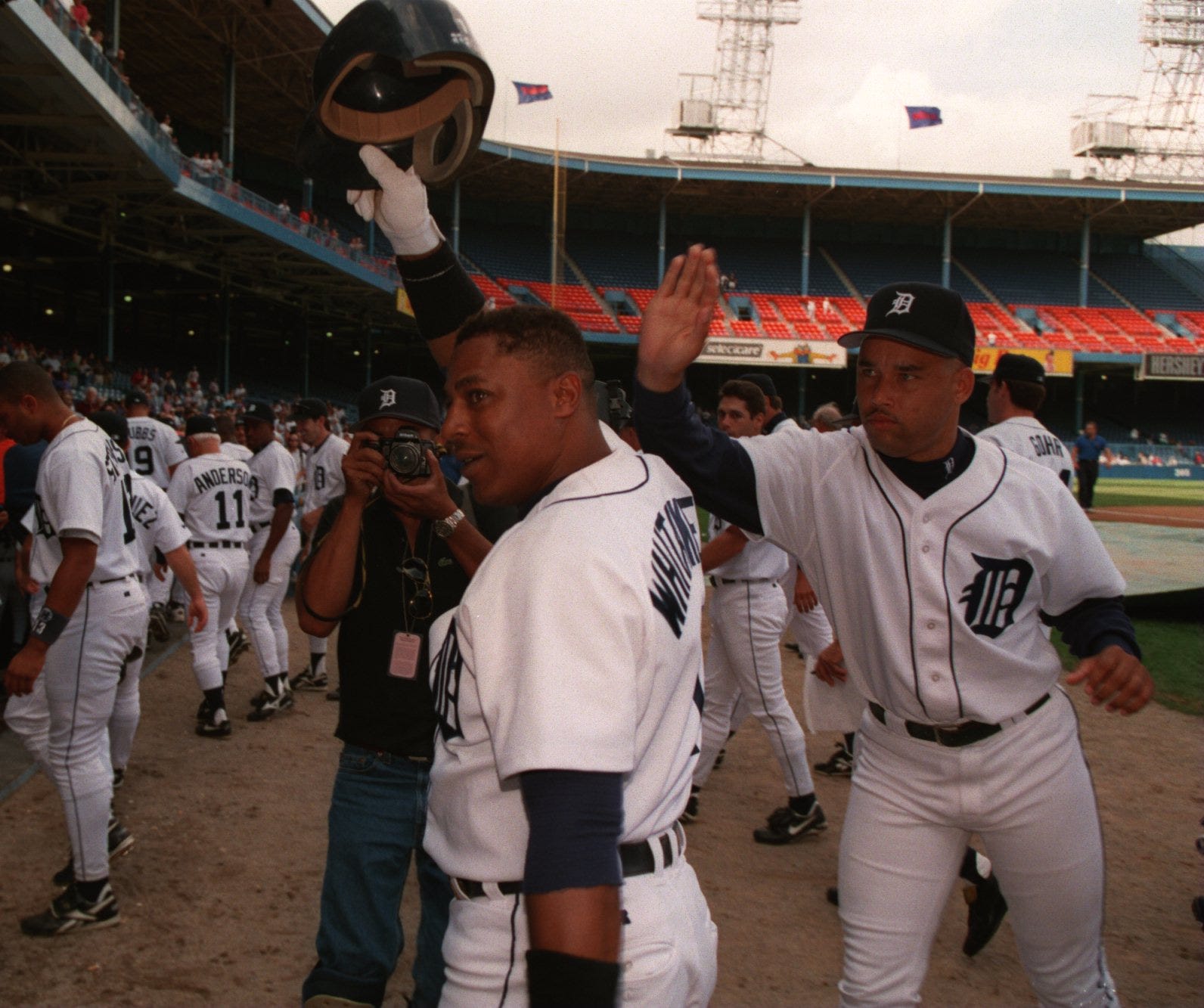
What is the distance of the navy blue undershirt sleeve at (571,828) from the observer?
4.34 ft

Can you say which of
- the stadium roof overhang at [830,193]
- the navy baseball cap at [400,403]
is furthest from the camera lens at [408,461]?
the stadium roof overhang at [830,193]

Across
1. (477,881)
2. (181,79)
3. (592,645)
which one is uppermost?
(181,79)

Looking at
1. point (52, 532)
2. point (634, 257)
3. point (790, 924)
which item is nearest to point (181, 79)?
point (634, 257)

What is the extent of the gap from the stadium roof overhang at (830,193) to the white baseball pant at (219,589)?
29.0 m

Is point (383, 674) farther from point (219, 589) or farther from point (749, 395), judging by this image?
point (219, 589)

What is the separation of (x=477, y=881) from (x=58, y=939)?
3184 millimetres

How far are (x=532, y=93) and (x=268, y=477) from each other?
30.8 meters

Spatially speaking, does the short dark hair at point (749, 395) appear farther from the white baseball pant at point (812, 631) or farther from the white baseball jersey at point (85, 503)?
the white baseball jersey at point (85, 503)

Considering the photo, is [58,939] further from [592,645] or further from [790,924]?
[592,645]

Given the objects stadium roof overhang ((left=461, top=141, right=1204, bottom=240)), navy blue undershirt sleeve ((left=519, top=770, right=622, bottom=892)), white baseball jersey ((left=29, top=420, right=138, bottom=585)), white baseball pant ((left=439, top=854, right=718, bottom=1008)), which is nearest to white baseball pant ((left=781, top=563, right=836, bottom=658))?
white baseball jersey ((left=29, top=420, right=138, bottom=585))

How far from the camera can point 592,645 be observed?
1407 mm

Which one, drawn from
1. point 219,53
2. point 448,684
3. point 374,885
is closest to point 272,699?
point 374,885

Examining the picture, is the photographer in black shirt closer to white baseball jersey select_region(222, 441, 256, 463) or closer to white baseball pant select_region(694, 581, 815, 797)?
white baseball pant select_region(694, 581, 815, 797)

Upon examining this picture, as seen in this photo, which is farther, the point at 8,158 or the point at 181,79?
the point at 181,79
